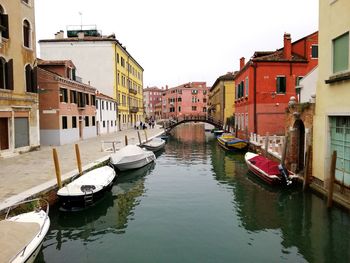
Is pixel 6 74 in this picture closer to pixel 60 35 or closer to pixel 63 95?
pixel 63 95

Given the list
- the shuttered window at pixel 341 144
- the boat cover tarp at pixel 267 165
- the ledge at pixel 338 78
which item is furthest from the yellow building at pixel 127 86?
the shuttered window at pixel 341 144

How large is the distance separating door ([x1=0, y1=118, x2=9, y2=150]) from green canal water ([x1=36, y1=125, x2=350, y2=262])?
25.1ft

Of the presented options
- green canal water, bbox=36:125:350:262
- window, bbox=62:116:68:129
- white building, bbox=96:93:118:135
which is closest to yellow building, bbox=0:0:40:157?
window, bbox=62:116:68:129

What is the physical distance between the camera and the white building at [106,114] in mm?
33781

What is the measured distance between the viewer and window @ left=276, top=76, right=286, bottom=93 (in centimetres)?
2406

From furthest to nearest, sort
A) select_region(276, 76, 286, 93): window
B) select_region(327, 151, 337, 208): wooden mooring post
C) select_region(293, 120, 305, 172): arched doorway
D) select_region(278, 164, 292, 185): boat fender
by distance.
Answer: select_region(276, 76, 286, 93): window, select_region(293, 120, 305, 172): arched doorway, select_region(278, 164, 292, 185): boat fender, select_region(327, 151, 337, 208): wooden mooring post

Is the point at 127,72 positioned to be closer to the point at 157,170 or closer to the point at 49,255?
the point at 157,170

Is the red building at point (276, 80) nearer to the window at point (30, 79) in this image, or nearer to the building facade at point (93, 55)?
the window at point (30, 79)

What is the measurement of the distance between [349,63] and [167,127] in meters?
38.2

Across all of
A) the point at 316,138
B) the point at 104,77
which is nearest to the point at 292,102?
the point at 316,138

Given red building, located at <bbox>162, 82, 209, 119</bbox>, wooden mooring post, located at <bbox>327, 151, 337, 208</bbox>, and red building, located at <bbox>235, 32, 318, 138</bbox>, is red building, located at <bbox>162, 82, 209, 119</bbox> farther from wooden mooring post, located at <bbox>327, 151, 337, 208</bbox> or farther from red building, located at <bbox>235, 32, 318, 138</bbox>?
wooden mooring post, located at <bbox>327, 151, 337, 208</bbox>

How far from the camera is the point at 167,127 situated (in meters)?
47.0

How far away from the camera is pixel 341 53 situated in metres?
10.1

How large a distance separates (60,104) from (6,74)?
22.1ft
